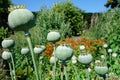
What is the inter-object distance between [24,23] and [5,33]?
601 inches

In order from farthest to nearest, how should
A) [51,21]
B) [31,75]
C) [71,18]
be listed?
[71,18] → [51,21] → [31,75]

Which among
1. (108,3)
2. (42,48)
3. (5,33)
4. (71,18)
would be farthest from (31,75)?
(108,3)

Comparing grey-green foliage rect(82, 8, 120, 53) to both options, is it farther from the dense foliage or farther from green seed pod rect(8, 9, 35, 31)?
the dense foliage

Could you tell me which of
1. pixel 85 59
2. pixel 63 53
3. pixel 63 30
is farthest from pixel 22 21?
pixel 63 30

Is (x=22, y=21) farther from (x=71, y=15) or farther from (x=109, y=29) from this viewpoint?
(x=71, y=15)

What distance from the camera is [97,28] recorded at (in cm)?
1176

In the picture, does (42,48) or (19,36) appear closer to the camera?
(42,48)

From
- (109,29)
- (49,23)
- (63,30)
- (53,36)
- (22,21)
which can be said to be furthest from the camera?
(49,23)

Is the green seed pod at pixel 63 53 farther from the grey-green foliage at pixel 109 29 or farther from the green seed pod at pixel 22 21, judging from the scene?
the grey-green foliage at pixel 109 29

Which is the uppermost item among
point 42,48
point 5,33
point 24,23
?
point 24,23

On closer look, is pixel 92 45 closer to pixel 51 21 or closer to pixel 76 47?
pixel 76 47

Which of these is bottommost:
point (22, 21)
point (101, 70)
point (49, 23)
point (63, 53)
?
point (49, 23)

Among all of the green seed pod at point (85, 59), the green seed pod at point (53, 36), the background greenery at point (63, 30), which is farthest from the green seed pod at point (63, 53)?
the background greenery at point (63, 30)

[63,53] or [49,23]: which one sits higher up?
[63,53]
